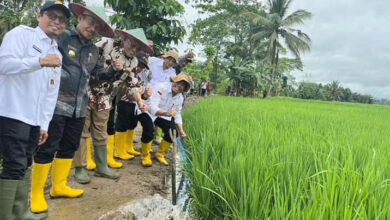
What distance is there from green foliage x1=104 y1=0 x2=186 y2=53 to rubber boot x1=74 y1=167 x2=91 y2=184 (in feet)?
4.59

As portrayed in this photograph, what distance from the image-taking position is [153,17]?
350 cm

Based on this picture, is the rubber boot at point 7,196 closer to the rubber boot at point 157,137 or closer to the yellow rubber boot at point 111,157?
the yellow rubber boot at point 111,157

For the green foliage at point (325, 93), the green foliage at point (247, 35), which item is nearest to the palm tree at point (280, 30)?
the green foliage at point (247, 35)

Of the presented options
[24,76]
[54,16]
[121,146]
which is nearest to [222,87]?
[121,146]

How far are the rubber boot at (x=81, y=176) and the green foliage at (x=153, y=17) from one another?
1.40 m

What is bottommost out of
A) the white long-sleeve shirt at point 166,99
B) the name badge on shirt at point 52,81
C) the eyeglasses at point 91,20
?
Result: the white long-sleeve shirt at point 166,99

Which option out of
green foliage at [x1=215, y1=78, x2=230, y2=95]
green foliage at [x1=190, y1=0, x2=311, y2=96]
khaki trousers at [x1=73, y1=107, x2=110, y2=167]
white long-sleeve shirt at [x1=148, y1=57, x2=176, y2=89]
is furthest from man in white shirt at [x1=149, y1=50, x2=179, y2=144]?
green foliage at [x1=215, y1=78, x2=230, y2=95]

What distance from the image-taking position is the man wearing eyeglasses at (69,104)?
6.50 ft

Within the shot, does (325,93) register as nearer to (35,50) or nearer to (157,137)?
(157,137)

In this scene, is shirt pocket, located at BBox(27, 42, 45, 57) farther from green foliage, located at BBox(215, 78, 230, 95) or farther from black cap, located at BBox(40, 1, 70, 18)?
green foliage, located at BBox(215, 78, 230, 95)

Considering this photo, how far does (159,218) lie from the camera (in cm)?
188

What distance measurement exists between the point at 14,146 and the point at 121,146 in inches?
71.2

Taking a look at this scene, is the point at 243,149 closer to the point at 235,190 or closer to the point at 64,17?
the point at 235,190

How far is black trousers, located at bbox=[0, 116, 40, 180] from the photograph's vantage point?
1.52 m
